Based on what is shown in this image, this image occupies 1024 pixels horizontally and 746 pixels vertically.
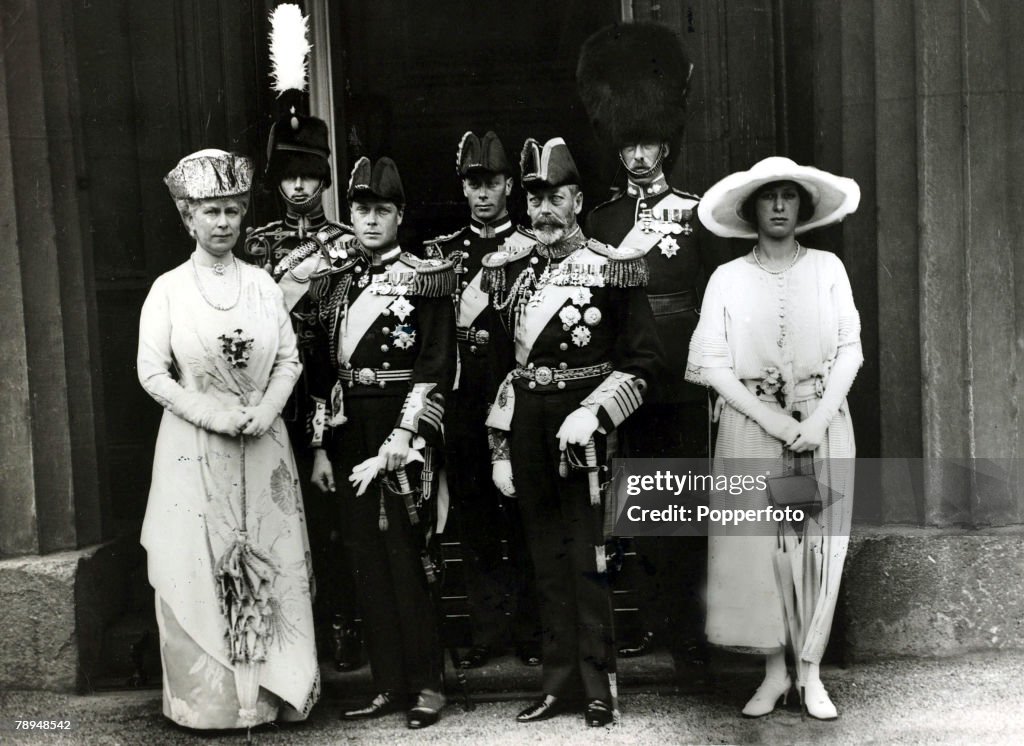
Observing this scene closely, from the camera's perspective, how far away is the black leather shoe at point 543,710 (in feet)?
14.8

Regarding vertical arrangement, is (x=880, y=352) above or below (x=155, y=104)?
below

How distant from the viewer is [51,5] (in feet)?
16.6

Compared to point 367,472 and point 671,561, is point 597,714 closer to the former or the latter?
point 671,561

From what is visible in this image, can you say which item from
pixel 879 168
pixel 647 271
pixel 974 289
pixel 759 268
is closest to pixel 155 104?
pixel 647 271

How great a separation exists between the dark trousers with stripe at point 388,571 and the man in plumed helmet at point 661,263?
876mm

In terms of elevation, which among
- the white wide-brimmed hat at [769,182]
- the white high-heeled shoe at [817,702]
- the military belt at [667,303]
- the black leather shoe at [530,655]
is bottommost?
the white high-heeled shoe at [817,702]

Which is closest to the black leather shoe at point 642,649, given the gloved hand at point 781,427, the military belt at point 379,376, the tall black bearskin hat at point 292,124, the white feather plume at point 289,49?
the gloved hand at point 781,427

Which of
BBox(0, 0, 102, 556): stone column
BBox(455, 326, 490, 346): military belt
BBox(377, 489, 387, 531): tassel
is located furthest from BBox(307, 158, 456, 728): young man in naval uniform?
BBox(0, 0, 102, 556): stone column

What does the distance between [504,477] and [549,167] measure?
1143 mm

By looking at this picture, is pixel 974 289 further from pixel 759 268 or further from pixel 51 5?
pixel 51 5

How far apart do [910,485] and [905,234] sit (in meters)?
1.03

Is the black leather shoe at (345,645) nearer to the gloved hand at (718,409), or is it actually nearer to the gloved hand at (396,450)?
the gloved hand at (396,450)

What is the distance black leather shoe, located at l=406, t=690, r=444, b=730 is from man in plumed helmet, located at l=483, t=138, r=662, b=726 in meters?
0.32

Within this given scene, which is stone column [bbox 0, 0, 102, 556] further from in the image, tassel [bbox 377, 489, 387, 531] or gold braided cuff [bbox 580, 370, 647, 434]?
gold braided cuff [bbox 580, 370, 647, 434]
